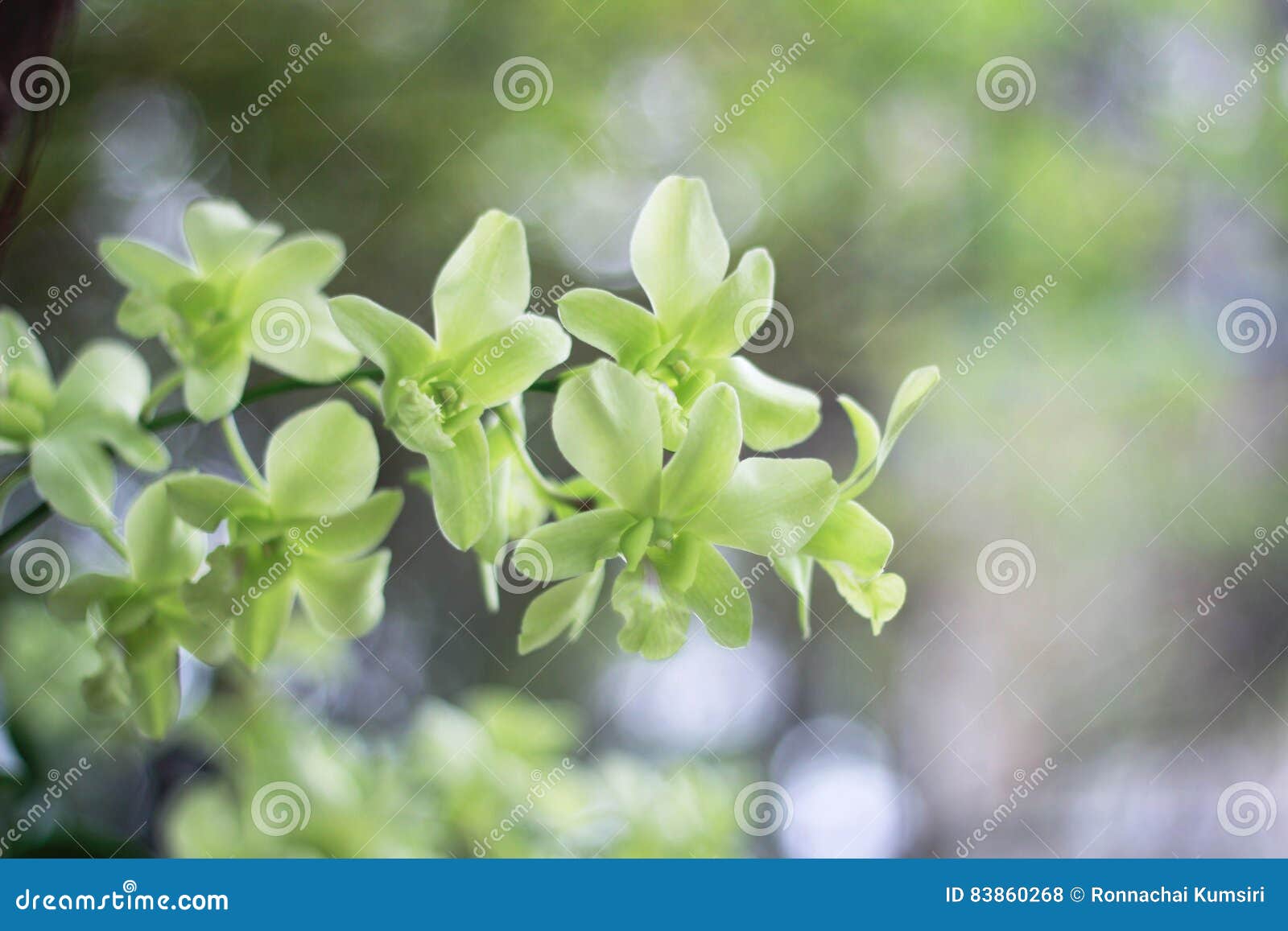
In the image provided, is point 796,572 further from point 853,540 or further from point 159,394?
point 159,394

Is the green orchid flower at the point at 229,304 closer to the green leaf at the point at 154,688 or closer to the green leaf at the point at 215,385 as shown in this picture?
the green leaf at the point at 215,385

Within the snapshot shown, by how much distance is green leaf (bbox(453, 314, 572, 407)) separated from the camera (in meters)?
0.39

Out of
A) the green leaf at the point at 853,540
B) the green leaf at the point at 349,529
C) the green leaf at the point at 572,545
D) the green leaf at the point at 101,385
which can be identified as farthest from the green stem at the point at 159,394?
the green leaf at the point at 853,540

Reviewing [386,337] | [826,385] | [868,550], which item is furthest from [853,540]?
[826,385]

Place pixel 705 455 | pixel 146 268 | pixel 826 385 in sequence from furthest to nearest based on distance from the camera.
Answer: pixel 826 385
pixel 146 268
pixel 705 455

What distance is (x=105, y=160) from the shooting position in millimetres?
1045

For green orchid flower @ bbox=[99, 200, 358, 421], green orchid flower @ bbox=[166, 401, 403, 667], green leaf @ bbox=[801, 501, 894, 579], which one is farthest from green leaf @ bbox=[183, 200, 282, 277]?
green leaf @ bbox=[801, 501, 894, 579]

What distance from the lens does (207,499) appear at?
42 cm

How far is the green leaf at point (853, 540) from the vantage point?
0.40 m

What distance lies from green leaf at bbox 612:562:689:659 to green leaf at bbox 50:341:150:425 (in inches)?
10.1

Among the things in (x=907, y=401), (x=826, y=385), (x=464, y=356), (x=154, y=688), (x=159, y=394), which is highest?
(x=826, y=385)

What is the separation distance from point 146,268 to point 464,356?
192mm

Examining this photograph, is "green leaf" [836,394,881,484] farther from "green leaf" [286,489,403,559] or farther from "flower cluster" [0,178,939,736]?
"green leaf" [286,489,403,559]
